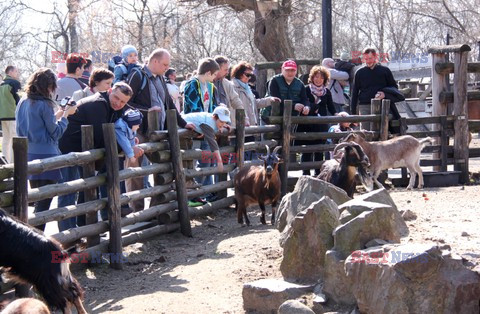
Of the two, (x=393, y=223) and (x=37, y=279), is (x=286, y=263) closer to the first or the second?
(x=393, y=223)

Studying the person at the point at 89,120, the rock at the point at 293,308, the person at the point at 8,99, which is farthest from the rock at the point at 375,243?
the person at the point at 8,99

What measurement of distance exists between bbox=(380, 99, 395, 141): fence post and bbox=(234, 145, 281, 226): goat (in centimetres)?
357

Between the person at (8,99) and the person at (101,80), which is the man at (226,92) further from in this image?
the person at (8,99)

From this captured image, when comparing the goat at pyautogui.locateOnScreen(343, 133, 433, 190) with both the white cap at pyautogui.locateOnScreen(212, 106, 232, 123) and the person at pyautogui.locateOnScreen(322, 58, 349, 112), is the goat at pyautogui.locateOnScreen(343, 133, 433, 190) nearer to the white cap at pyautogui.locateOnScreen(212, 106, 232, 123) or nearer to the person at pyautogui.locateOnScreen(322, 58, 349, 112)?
the person at pyautogui.locateOnScreen(322, 58, 349, 112)

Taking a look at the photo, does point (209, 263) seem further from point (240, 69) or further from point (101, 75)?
point (240, 69)

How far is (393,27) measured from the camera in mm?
31250

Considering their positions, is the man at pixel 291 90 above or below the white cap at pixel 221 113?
above

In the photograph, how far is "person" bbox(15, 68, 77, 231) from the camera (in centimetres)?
696

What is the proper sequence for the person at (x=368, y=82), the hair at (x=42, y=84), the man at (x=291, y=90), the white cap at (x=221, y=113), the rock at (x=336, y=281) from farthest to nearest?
the person at (x=368, y=82) < the man at (x=291, y=90) < the white cap at (x=221, y=113) < the hair at (x=42, y=84) < the rock at (x=336, y=281)

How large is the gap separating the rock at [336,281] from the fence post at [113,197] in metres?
2.57

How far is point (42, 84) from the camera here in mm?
6953

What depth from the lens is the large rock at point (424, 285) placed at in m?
5.07

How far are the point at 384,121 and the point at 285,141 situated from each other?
2140mm

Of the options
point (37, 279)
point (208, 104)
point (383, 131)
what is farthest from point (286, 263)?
point (383, 131)
